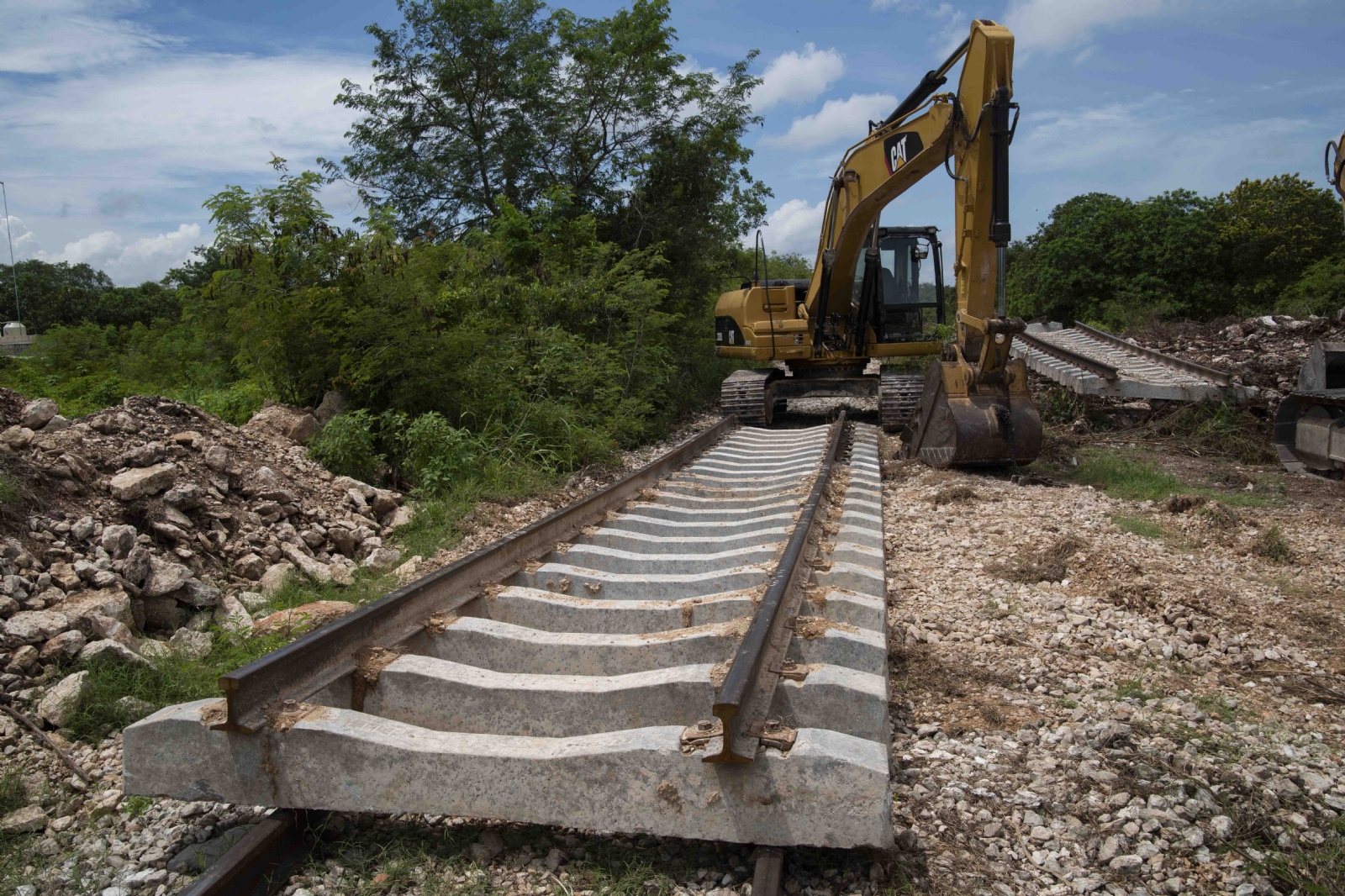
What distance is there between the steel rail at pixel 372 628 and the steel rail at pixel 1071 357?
24.4 ft

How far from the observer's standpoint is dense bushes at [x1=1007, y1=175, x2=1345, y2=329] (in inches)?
1146

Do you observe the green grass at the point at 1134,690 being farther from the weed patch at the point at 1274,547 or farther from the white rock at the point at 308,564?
the white rock at the point at 308,564

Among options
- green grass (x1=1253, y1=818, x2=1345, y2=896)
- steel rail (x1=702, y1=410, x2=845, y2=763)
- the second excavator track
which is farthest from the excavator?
green grass (x1=1253, y1=818, x2=1345, y2=896)

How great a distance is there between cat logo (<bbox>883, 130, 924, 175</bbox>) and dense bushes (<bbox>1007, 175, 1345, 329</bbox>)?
19578 mm

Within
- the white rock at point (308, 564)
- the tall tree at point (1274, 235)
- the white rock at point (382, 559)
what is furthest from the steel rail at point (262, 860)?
the tall tree at point (1274, 235)

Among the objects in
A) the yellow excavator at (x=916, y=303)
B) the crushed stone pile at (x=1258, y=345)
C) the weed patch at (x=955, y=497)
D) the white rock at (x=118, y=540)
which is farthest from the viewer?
the crushed stone pile at (x=1258, y=345)

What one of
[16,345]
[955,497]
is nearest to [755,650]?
[955,497]

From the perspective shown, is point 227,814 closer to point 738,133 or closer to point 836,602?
point 836,602

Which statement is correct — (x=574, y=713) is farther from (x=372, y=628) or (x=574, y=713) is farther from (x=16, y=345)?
(x=16, y=345)

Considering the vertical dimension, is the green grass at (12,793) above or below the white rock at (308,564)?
below

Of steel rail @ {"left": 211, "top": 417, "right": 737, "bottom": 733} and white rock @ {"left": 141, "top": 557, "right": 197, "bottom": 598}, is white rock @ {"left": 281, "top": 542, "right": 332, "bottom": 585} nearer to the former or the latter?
white rock @ {"left": 141, "top": 557, "right": 197, "bottom": 598}

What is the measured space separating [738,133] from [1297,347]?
41.6 feet

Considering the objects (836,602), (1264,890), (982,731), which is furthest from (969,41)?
(1264,890)

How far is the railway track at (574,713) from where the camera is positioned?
2242mm
